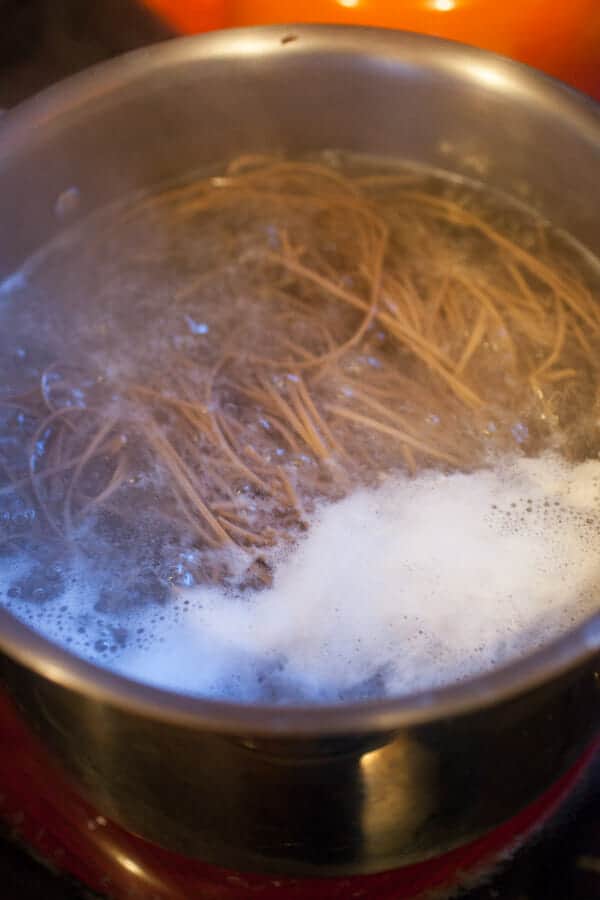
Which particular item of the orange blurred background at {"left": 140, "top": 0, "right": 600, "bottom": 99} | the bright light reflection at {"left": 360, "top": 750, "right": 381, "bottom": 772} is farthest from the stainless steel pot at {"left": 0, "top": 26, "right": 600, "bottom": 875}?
the orange blurred background at {"left": 140, "top": 0, "right": 600, "bottom": 99}

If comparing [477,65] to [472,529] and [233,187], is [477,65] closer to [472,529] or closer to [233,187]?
[233,187]

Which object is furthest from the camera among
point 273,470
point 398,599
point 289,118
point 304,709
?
point 289,118

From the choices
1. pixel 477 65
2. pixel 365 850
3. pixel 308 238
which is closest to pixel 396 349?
pixel 308 238

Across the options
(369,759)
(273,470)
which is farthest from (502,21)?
(369,759)

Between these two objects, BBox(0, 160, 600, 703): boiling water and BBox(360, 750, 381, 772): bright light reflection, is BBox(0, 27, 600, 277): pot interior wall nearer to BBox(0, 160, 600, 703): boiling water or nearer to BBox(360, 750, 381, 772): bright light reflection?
BBox(0, 160, 600, 703): boiling water

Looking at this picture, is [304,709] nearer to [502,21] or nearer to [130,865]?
[130,865]

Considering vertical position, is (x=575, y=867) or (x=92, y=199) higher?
(x=92, y=199)
